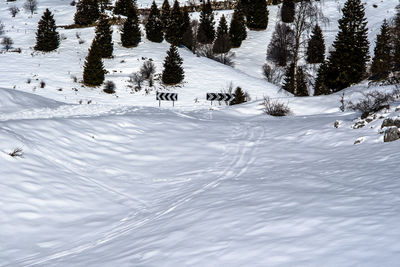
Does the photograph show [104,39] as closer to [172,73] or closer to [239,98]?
[172,73]

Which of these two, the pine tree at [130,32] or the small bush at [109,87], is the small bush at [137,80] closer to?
the small bush at [109,87]

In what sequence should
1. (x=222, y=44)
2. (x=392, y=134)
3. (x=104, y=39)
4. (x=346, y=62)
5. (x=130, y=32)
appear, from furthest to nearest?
1. (x=222, y=44)
2. (x=130, y=32)
3. (x=104, y=39)
4. (x=346, y=62)
5. (x=392, y=134)

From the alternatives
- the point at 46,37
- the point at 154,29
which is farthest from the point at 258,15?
the point at 46,37

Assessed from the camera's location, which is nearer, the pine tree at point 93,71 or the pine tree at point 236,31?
the pine tree at point 93,71

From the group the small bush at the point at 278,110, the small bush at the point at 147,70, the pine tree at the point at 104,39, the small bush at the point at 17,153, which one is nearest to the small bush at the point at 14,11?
the pine tree at the point at 104,39

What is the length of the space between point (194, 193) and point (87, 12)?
5082 centimetres

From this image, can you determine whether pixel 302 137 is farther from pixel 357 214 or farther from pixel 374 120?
pixel 357 214

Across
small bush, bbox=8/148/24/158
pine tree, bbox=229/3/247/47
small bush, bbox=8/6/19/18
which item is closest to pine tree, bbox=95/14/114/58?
pine tree, bbox=229/3/247/47

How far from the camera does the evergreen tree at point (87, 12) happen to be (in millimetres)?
50656

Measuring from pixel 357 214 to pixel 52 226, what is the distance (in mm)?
5162

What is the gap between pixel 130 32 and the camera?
42906 mm

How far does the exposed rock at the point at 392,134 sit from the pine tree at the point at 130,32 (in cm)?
3894

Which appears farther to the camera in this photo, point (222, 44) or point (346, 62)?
point (222, 44)

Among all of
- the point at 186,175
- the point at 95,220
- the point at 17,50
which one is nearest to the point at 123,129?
the point at 186,175
